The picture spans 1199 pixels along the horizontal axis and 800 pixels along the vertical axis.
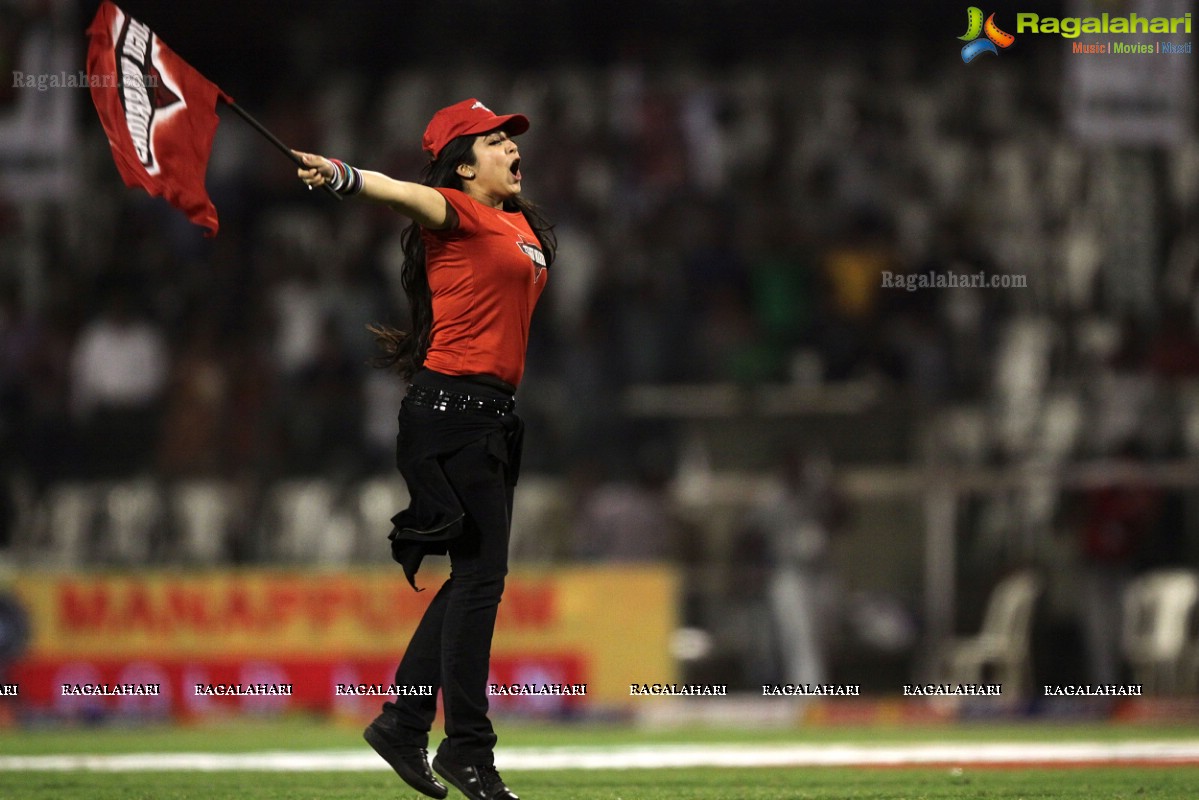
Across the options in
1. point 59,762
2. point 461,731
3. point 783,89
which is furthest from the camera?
point 783,89

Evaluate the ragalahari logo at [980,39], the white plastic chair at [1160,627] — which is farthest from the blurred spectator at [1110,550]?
the ragalahari logo at [980,39]

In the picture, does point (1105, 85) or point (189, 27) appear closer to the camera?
point (1105, 85)

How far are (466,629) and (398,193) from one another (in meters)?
1.46

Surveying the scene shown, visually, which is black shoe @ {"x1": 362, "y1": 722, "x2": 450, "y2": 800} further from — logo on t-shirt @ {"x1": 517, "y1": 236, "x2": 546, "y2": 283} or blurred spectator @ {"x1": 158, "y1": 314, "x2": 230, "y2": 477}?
blurred spectator @ {"x1": 158, "y1": 314, "x2": 230, "y2": 477}

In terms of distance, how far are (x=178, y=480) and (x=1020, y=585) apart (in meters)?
6.22

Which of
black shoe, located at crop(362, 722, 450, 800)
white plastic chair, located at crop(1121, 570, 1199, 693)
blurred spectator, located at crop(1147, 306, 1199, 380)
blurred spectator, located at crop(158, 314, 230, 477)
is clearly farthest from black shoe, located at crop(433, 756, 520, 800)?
blurred spectator, located at crop(1147, 306, 1199, 380)

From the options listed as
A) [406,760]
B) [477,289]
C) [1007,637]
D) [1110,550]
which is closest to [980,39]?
[1110,550]

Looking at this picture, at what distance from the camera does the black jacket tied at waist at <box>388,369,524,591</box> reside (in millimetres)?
5926

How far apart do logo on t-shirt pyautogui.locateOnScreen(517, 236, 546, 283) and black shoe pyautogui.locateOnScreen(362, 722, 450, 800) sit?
1639mm

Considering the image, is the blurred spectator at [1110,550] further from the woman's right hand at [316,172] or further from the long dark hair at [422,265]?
the woman's right hand at [316,172]

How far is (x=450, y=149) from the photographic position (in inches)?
240

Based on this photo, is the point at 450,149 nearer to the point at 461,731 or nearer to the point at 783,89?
the point at 461,731

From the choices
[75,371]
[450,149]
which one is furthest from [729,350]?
[450,149]

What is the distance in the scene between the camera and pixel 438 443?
235 inches
